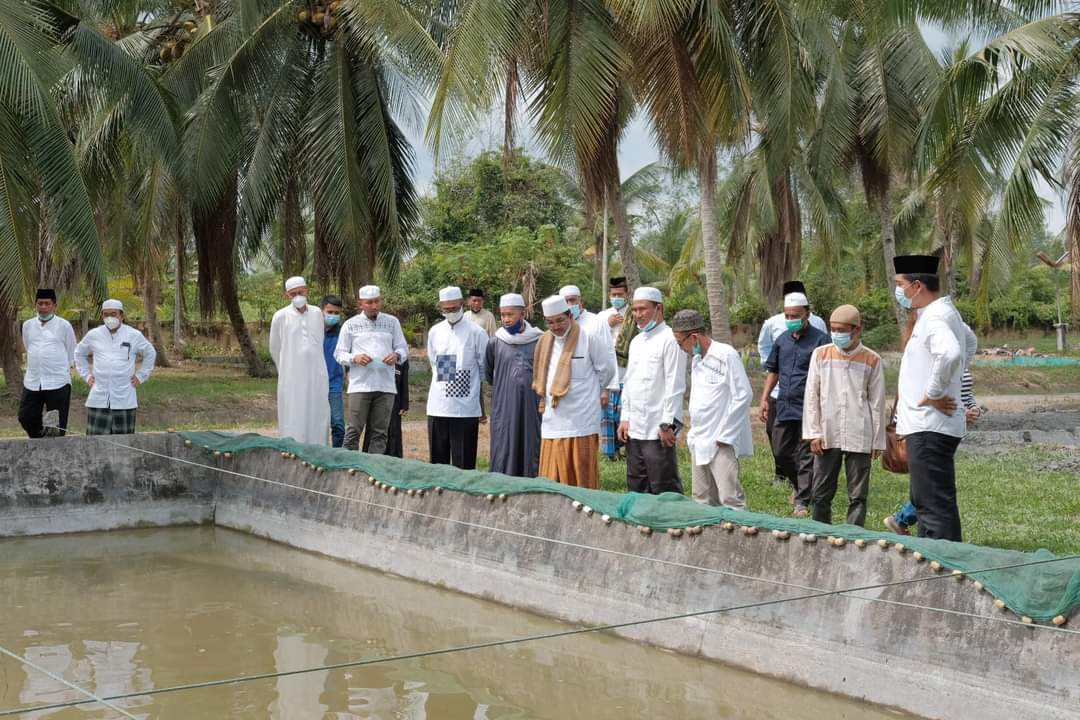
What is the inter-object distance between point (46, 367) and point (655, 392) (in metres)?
6.13

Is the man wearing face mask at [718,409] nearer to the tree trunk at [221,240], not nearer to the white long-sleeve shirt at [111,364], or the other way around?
the white long-sleeve shirt at [111,364]

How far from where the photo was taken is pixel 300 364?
11.3 m

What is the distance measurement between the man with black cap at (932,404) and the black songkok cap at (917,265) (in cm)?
6

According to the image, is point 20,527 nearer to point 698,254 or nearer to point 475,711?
point 475,711

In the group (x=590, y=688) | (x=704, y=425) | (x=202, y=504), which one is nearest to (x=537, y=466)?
(x=704, y=425)

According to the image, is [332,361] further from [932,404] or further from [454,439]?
[932,404]

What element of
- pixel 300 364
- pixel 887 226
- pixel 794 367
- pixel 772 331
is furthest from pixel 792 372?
pixel 887 226

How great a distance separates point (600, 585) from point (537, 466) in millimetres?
3185

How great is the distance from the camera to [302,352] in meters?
11.3

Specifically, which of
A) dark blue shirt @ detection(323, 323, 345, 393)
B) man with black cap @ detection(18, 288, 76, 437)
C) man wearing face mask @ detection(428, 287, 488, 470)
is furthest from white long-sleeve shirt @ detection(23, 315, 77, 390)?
→ man wearing face mask @ detection(428, 287, 488, 470)

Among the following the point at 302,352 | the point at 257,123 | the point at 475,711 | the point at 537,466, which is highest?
the point at 257,123

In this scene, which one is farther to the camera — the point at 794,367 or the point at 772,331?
the point at 772,331

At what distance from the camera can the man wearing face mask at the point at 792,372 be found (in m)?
9.41

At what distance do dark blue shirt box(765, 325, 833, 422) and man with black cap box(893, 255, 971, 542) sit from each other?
2.77 m
